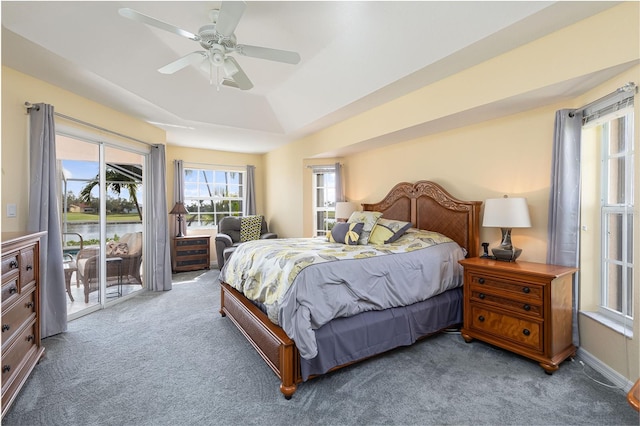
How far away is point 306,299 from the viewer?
2039 millimetres

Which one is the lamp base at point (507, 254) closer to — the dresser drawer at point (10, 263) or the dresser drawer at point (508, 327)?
the dresser drawer at point (508, 327)

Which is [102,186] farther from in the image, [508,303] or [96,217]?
[508,303]

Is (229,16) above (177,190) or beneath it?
above

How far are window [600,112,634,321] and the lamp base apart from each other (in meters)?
0.58

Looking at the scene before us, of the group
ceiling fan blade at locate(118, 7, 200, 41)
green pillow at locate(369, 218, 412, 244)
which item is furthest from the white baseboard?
ceiling fan blade at locate(118, 7, 200, 41)

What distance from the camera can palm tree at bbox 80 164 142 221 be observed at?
360 cm

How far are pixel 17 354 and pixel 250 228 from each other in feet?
13.1

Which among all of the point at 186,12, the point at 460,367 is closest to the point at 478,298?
the point at 460,367

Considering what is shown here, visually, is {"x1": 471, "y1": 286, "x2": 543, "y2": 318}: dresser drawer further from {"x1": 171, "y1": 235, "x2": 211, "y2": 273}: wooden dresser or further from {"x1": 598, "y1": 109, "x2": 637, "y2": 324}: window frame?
{"x1": 171, "y1": 235, "x2": 211, "y2": 273}: wooden dresser

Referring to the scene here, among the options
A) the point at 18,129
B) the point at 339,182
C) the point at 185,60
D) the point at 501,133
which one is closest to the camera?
the point at 185,60

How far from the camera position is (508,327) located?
2.44 meters

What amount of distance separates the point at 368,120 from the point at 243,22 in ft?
6.12

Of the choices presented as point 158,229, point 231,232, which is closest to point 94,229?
point 158,229

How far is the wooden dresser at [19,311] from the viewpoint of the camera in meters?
1.81
